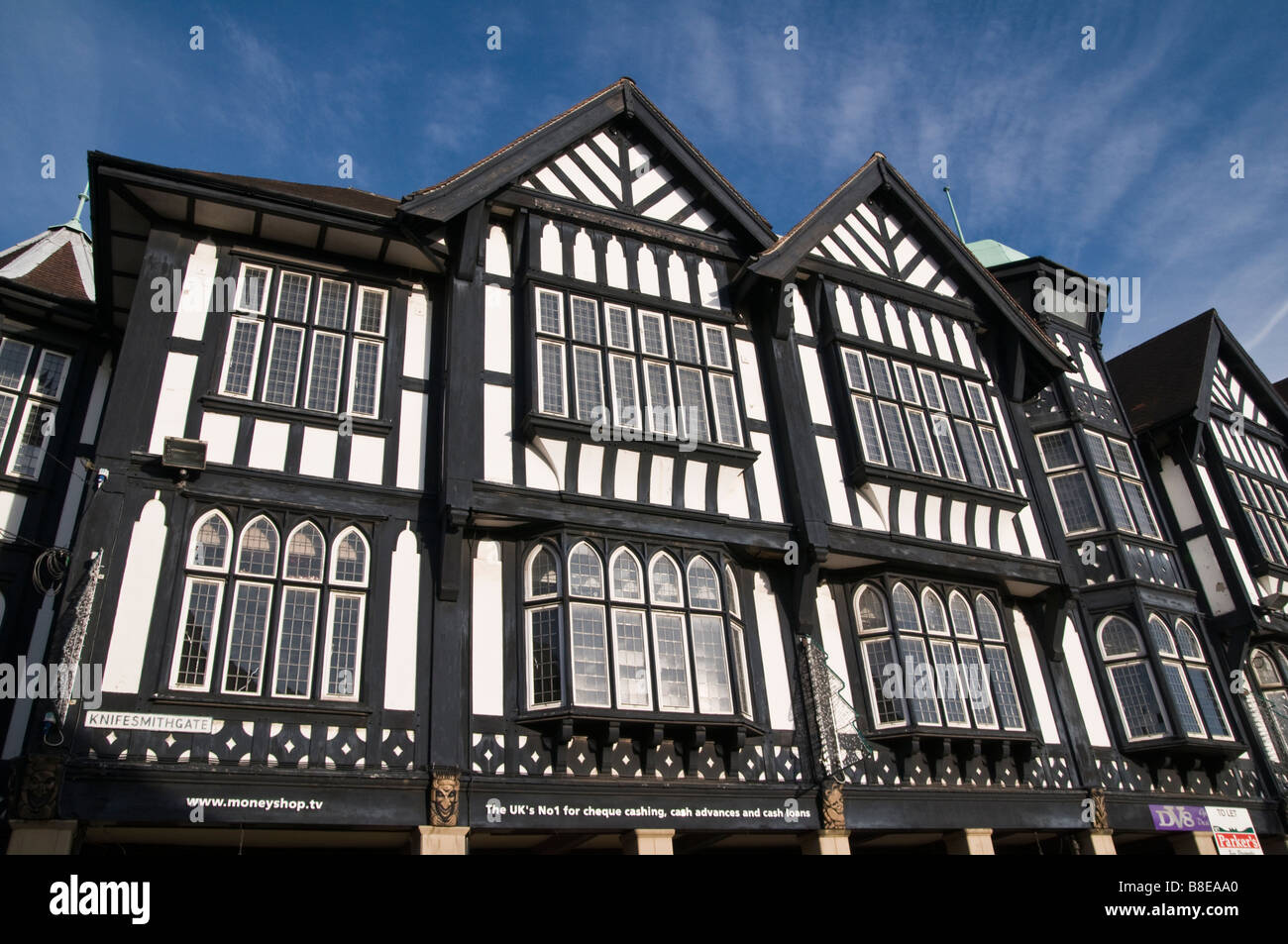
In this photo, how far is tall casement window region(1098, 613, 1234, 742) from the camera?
58.6 feet

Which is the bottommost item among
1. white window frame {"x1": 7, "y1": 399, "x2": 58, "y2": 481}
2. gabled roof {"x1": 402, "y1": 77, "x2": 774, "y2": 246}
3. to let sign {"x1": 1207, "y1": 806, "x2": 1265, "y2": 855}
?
to let sign {"x1": 1207, "y1": 806, "x2": 1265, "y2": 855}

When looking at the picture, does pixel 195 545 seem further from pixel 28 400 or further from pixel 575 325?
pixel 575 325

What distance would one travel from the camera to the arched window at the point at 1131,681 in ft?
58.5

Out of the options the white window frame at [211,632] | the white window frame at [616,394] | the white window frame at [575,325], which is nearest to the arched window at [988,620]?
the white window frame at [616,394]

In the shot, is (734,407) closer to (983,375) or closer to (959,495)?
(959,495)

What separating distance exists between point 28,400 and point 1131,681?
1914 cm

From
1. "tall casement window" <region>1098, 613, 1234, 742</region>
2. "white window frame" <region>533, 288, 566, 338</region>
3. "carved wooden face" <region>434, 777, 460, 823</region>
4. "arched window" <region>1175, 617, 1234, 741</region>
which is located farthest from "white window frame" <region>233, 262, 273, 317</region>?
"arched window" <region>1175, 617, 1234, 741</region>

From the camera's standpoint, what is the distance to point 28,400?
50.9 feet

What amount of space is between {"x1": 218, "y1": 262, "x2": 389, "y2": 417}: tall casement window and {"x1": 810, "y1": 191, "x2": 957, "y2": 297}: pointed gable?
920 centimetres

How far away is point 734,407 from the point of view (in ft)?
55.8

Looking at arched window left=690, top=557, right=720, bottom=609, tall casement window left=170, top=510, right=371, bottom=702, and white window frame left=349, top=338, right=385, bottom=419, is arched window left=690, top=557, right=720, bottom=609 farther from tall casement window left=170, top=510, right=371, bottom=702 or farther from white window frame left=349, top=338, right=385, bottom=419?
white window frame left=349, top=338, right=385, bottom=419
